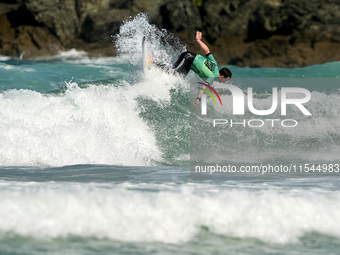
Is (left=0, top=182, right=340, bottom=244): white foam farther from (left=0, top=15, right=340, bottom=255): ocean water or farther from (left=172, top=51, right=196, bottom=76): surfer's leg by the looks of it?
(left=172, top=51, right=196, bottom=76): surfer's leg

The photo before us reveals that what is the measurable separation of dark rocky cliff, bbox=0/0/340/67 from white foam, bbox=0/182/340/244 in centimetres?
1394

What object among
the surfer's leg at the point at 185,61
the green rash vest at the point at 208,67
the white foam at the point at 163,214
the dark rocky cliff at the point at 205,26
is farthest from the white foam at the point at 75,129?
the dark rocky cliff at the point at 205,26

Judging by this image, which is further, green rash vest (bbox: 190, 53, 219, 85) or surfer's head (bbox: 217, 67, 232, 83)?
green rash vest (bbox: 190, 53, 219, 85)

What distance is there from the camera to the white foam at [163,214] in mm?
3373

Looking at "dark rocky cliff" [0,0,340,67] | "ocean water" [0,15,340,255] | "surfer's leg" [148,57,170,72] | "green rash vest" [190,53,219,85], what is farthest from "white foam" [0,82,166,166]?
"dark rocky cliff" [0,0,340,67]

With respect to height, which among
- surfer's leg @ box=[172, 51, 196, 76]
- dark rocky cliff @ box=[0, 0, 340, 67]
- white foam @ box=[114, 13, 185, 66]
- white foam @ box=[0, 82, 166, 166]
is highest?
dark rocky cliff @ box=[0, 0, 340, 67]

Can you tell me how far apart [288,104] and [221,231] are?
6.52 m

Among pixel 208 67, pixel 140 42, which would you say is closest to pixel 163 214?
pixel 208 67

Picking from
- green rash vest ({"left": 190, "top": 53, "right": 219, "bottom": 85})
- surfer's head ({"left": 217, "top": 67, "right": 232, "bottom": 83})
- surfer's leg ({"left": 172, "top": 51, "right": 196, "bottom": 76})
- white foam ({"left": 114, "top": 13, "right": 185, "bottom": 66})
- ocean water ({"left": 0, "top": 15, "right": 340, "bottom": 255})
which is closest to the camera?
ocean water ({"left": 0, "top": 15, "right": 340, "bottom": 255})

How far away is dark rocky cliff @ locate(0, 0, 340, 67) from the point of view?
17.5m

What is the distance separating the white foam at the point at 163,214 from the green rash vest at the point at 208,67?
147 inches

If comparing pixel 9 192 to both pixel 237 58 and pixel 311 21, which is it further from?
pixel 311 21

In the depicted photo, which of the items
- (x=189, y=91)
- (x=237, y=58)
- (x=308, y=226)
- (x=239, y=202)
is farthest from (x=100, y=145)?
(x=237, y=58)

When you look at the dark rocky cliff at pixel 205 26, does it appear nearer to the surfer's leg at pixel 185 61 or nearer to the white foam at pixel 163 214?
the surfer's leg at pixel 185 61
